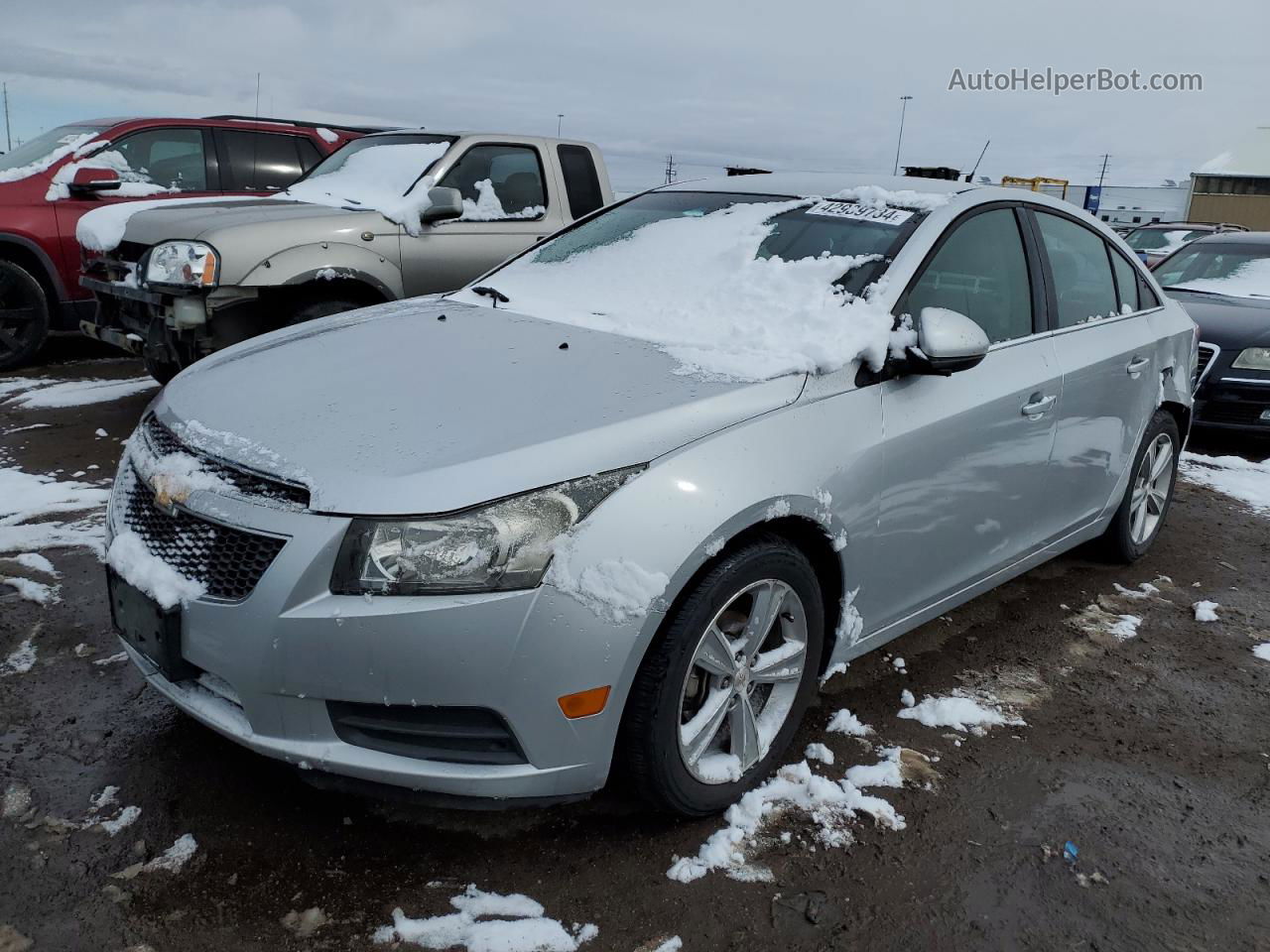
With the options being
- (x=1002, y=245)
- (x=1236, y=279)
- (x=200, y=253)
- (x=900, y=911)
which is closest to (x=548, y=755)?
(x=900, y=911)

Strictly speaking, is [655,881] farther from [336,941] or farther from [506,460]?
[506,460]

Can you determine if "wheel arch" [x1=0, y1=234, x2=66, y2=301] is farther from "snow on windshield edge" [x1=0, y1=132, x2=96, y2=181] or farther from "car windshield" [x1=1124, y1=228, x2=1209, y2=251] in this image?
"car windshield" [x1=1124, y1=228, x2=1209, y2=251]

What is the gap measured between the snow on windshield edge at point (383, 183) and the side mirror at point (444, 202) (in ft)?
0.26

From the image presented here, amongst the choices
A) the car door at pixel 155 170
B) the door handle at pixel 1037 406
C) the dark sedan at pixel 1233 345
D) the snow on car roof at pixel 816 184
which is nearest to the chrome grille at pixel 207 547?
the snow on car roof at pixel 816 184

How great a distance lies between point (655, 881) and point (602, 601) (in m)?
0.73

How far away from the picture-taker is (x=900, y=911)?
220 cm

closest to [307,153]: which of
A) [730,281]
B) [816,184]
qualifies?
[816,184]

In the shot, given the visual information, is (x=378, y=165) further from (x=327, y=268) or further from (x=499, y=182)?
(x=327, y=268)

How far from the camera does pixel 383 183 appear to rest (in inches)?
241

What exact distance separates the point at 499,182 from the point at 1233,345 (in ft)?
16.7

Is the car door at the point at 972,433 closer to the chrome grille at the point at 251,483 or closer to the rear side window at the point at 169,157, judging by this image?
the chrome grille at the point at 251,483

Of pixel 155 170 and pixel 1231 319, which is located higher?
pixel 155 170

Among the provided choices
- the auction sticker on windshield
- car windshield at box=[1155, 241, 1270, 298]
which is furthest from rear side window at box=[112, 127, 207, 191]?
car windshield at box=[1155, 241, 1270, 298]

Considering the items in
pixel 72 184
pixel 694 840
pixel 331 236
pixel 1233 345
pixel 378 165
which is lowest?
pixel 694 840
